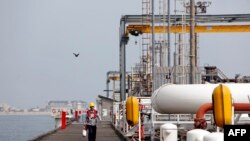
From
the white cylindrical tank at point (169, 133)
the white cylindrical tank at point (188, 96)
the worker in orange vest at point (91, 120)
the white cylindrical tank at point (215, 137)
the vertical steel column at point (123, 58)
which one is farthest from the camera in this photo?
the vertical steel column at point (123, 58)

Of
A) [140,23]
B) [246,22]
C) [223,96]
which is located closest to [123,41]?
[140,23]

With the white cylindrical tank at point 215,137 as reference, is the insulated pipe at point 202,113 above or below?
above

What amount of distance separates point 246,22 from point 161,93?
4323 centimetres

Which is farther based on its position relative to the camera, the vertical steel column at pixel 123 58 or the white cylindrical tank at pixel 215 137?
the vertical steel column at pixel 123 58

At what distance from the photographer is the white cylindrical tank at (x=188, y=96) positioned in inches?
894

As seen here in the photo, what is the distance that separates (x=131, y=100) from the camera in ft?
64.7

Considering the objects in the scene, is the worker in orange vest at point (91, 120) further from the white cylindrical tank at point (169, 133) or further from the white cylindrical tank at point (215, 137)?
the white cylindrical tank at point (215, 137)

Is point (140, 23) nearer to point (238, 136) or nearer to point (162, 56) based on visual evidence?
point (162, 56)

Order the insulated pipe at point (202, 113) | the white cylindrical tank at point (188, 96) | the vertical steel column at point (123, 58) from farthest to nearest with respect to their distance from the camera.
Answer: the vertical steel column at point (123, 58)
the white cylindrical tank at point (188, 96)
the insulated pipe at point (202, 113)

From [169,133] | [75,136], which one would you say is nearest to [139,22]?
[75,136]

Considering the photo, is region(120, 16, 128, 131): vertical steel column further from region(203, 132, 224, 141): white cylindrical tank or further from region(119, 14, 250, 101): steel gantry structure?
region(203, 132, 224, 141): white cylindrical tank

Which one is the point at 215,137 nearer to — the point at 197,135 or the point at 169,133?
the point at 197,135

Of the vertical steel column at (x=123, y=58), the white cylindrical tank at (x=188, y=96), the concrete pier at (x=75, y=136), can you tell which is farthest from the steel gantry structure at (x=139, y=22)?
the white cylindrical tank at (x=188, y=96)

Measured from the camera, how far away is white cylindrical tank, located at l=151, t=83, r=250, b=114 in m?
22.7
